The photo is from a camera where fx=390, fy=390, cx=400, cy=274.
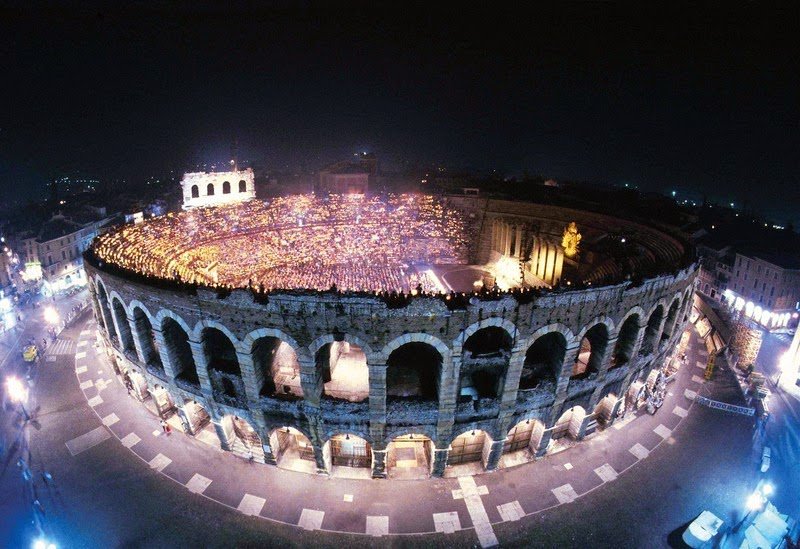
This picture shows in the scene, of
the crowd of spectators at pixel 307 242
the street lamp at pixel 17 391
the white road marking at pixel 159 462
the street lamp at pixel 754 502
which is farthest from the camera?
the crowd of spectators at pixel 307 242

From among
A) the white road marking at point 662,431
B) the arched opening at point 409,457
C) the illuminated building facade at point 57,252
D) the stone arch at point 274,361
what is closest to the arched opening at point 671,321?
the white road marking at point 662,431

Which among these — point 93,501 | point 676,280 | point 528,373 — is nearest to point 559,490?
point 528,373

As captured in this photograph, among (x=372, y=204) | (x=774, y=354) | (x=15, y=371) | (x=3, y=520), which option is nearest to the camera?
(x=3, y=520)

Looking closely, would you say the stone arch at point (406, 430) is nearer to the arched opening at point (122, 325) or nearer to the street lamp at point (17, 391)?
the arched opening at point (122, 325)

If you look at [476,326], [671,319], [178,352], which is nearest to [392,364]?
[476,326]

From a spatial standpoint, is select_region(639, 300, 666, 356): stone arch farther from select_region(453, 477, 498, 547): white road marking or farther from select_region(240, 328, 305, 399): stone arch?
select_region(240, 328, 305, 399): stone arch

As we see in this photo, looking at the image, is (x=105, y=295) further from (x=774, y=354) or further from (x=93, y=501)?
(x=774, y=354)
